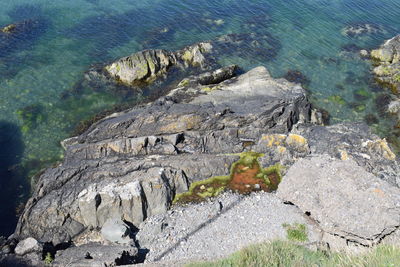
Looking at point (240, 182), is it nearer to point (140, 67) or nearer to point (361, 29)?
point (140, 67)

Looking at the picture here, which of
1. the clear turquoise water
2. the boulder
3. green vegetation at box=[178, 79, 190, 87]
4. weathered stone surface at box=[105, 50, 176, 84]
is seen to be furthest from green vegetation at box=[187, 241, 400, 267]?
weathered stone surface at box=[105, 50, 176, 84]

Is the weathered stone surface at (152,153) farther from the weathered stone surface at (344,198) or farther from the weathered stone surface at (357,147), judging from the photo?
the weathered stone surface at (344,198)

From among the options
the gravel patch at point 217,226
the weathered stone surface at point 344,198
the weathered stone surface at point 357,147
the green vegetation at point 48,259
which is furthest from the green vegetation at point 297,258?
the weathered stone surface at point 357,147

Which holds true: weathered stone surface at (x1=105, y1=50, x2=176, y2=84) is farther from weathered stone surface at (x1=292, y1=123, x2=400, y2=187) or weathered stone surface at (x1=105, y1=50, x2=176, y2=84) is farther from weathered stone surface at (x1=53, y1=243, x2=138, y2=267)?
weathered stone surface at (x1=53, y1=243, x2=138, y2=267)

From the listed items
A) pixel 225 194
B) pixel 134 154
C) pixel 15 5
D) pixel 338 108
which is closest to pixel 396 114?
pixel 338 108

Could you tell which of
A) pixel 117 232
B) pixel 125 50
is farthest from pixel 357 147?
pixel 125 50
